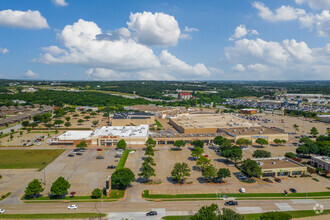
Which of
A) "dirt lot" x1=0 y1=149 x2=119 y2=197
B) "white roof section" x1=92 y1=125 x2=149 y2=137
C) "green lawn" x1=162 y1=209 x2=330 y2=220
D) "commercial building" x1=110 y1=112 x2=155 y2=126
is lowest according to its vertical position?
"dirt lot" x1=0 y1=149 x2=119 y2=197

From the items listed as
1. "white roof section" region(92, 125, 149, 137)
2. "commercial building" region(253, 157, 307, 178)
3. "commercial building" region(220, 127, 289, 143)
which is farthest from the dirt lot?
"commercial building" region(220, 127, 289, 143)

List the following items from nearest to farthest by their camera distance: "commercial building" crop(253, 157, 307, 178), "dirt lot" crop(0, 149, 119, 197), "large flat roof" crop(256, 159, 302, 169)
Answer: "dirt lot" crop(0, 149, 119, 197) < "commercial building" crop(253, 157, 307, 178) < "large flat roof" crop(256, 159, 302, 169)

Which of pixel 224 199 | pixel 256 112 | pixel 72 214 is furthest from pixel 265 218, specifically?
pixel 256 112

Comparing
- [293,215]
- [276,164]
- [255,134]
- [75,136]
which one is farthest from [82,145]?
[255,134]

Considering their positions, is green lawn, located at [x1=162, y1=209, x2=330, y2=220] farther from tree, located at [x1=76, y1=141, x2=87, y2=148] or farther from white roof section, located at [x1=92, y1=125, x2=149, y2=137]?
white roof section, located at [x1=92, y1=125, x2=149, y2=137]

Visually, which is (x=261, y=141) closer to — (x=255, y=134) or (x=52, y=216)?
(x=255, y=134)

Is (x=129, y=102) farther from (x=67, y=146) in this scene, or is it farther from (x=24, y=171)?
(x=24, y=171)

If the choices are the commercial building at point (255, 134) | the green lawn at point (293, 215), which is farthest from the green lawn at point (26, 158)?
the commercial building at point (255, 134)

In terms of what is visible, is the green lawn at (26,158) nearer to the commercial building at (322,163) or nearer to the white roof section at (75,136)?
the white roof section at (75,136)
